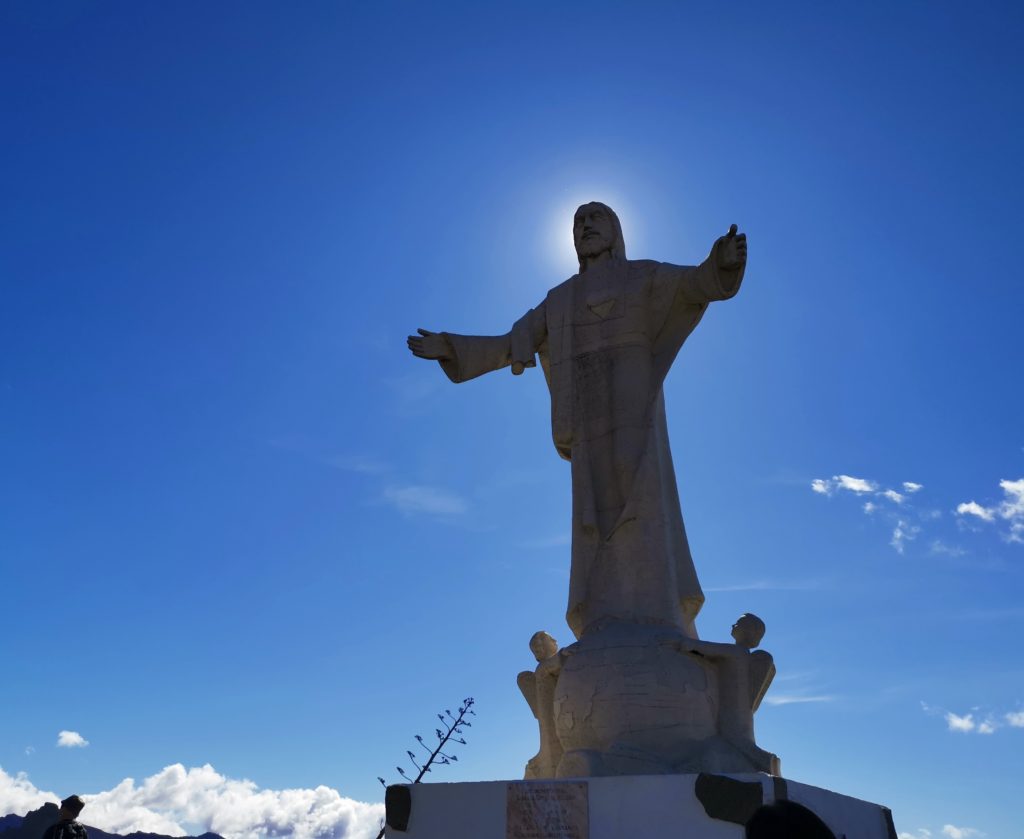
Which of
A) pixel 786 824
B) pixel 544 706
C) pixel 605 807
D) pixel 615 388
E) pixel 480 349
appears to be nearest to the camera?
pixel 786 824

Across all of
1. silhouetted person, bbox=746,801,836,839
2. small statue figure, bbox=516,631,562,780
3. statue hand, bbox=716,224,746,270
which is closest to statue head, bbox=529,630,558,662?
small statue figure, bbox=516,631,562,780

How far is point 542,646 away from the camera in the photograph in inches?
356

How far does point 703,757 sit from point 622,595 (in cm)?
164

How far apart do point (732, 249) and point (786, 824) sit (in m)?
7.32

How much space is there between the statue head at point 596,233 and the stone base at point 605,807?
5.74 metres

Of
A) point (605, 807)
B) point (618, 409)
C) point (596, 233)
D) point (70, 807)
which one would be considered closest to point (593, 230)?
point (596, 233)

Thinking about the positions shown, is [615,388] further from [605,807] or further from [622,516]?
[605,807]

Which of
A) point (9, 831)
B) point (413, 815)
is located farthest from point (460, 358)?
point (9, 831)

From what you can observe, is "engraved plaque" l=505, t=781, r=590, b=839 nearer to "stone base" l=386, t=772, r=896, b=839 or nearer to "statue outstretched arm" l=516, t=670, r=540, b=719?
"stone base" l=386, t=772, r=896, b=839

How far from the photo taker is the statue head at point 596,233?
10.3 meters

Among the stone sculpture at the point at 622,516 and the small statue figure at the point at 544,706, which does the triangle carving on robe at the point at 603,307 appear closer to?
the stone sculpture at the point at 622,516

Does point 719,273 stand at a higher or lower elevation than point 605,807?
higher

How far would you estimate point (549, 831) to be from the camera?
6508 mm

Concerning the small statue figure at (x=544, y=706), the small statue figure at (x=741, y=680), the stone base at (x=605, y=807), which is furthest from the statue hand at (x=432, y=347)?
the stone base at (x=605, y=807)
